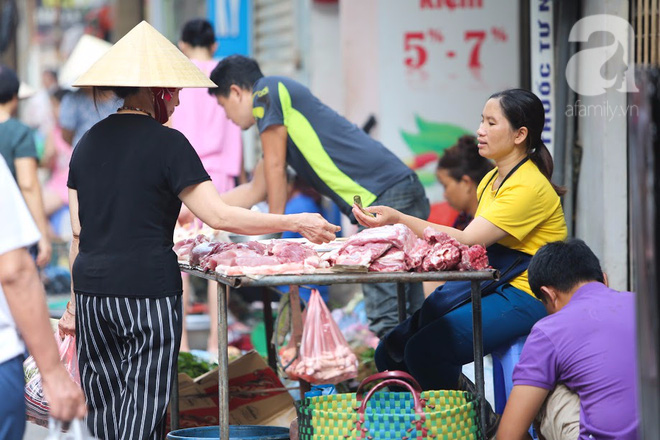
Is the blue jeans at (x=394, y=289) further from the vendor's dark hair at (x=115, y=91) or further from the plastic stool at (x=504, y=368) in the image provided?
the vendor's dark hair at (x=115, y=91)

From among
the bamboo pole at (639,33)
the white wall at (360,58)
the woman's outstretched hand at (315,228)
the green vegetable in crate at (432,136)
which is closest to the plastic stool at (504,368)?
the woman's outstretched hand at (315,228)

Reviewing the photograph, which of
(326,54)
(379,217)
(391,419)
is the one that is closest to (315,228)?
(379,217)

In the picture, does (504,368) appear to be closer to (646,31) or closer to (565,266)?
(565,266)

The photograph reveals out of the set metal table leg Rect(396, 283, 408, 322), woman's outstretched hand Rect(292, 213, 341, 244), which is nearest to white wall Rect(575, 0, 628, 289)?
metal table leg Rect(396, 283, 408, 322)

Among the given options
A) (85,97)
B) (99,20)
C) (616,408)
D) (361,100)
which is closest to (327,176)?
(616,408)

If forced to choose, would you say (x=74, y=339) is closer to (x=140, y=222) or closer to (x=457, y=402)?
(x=140, y=222)

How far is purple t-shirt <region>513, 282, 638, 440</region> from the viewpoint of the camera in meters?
3.81

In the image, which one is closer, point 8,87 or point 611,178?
point 611,178

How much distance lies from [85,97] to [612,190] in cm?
571

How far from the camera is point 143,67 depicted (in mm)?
4172

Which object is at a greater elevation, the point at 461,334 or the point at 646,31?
the point at 646,31

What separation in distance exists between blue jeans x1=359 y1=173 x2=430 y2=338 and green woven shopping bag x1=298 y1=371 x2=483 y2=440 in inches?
72.2

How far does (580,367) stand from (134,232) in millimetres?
1724

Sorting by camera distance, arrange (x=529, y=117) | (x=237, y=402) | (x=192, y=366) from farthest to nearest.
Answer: (x=192, y=366), (x=237, y=402), (x=529, y=117)
